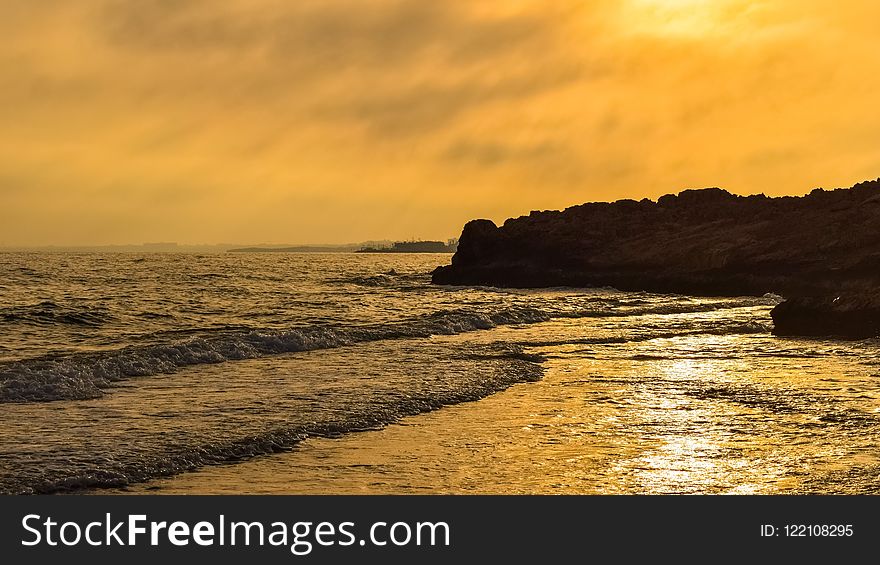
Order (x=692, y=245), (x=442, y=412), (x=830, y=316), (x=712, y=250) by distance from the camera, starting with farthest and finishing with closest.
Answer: (x=692, y=245), (x=712, y=250), (x=830, y=316), (x=442, y=412)

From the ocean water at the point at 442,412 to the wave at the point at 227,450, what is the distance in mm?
46

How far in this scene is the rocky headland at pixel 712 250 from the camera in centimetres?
3734

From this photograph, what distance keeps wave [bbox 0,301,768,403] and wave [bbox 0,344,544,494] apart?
233 inches

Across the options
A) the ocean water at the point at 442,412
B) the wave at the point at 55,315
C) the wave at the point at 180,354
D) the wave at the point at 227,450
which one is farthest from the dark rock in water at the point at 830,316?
the wave at the point at 55,315

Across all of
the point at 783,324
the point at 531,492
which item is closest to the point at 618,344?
the point at 783,324

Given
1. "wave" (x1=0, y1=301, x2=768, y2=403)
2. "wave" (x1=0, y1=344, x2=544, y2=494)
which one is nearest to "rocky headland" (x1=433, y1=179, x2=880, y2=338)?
"wave" (x1=0, y1=301, x2=768, y2=403)

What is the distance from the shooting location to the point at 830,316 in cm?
2809

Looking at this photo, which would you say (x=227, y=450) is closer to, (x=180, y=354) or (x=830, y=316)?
(x=180, y=354)

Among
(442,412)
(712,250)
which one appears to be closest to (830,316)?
(442,412)

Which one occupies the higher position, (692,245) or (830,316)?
(692,245)

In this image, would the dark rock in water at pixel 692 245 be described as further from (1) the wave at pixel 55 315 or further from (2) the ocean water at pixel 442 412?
(1) the wave at pixel 55 315

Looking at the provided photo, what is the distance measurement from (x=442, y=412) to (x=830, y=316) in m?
17.7

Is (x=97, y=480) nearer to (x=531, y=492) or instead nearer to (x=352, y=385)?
(x=531, y=492)
